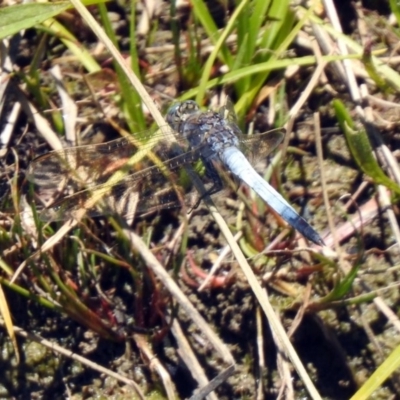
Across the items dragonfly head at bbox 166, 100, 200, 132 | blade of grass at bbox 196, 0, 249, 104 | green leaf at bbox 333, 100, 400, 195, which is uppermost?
blade of grass at bbox 196, 0, 249, 104

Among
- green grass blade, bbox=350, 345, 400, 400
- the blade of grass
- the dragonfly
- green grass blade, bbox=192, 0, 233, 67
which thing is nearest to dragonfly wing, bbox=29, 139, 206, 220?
the dragonfly

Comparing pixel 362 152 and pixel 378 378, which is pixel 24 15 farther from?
pixel 378 378

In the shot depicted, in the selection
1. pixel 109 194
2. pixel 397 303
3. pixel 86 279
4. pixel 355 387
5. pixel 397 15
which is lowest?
pixel 355 387

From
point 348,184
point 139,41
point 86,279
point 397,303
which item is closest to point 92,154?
point 86,279

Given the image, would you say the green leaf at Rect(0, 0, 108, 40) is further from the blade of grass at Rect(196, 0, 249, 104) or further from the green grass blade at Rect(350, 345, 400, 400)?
the green grass blade at Rect(350, 345, 400, 400)

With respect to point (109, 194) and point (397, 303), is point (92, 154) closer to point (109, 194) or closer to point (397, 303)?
point (109, 194)

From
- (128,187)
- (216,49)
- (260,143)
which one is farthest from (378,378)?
(216,49)
